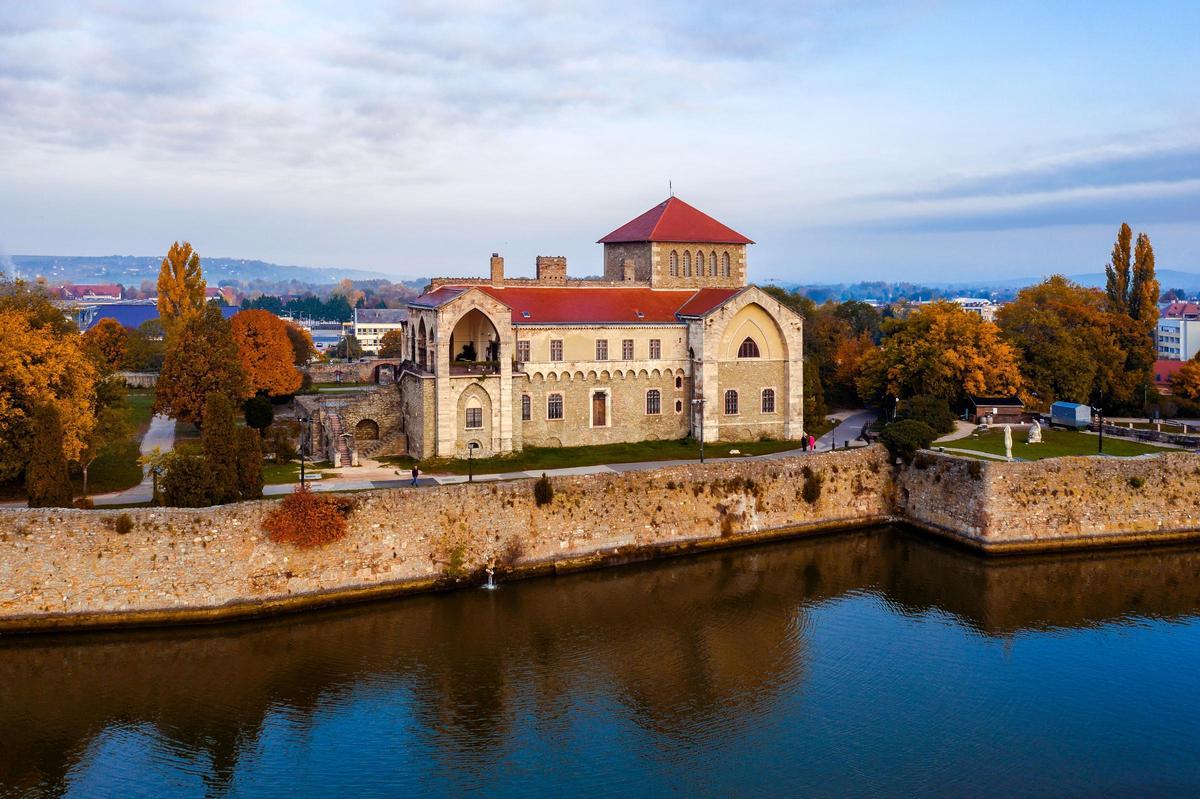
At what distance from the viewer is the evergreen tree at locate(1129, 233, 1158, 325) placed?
64.6 m

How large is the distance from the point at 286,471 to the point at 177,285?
1410 inches

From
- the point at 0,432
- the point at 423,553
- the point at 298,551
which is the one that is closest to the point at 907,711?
the point at 423,553

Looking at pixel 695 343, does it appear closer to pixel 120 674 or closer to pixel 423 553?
pixel 423 553

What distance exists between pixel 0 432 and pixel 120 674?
1184 centimetres

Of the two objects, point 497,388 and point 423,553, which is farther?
point 497,388

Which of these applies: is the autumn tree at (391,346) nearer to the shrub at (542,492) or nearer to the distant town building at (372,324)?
the shrub at (542,492)

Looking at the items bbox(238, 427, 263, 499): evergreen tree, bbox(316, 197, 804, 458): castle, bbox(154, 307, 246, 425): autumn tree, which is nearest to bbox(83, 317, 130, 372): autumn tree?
bbox(154, 307, 246, 425): autumn tree

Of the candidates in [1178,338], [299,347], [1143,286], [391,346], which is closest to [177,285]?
[299,347]

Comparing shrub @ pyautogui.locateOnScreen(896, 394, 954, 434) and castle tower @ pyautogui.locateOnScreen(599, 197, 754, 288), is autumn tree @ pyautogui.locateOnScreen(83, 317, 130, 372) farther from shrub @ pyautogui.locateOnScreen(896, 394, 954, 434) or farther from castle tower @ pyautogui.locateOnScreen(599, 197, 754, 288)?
shrub @ pyautogui.locateOnScreen(896, 394, 954, 434)

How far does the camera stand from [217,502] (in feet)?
103

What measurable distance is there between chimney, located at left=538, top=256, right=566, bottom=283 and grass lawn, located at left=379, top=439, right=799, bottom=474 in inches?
390

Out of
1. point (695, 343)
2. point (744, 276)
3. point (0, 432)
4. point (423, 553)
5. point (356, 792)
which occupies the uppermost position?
point (744, 276)

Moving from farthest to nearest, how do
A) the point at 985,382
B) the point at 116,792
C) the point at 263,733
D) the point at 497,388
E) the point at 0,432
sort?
the point at 985,382, the point at 497,388, the point at 0,432, the point at 263,733, the point at 116,792

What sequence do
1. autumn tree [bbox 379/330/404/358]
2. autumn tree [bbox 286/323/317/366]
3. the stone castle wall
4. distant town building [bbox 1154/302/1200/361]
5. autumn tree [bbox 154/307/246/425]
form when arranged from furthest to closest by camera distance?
distant town building [bbox 1154/302/1200/361], autumn tree [bbox 379/330/404/358], autumn tree [bbox 286/323/317/366], autumn tree [bbox 154/307/246/425], the stone castle wall
